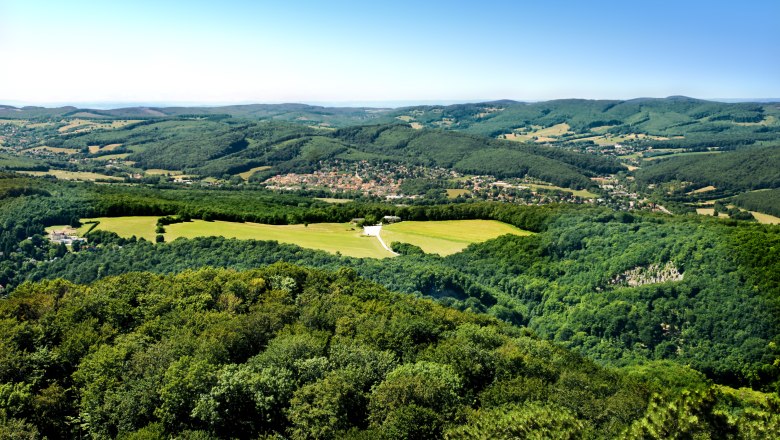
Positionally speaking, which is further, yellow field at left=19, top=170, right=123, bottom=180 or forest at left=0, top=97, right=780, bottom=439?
yellow field at left=19, top=170, right=123, bottom=180

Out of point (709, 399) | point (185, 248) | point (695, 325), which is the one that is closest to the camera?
point (709, 399)

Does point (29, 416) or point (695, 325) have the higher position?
point (29, 416)

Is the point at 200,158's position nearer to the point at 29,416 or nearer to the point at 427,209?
the point at 427,209

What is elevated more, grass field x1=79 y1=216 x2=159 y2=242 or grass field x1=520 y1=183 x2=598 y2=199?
grass field x1=79 y1=216 x2=159 y2=242

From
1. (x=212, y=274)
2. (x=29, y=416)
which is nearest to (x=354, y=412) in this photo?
(x=29, y=416)

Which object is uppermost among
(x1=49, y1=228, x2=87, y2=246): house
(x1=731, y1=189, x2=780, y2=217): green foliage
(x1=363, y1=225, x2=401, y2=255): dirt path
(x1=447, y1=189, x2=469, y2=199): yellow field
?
(x1=49, y1=228, x2=87, y2=246): house

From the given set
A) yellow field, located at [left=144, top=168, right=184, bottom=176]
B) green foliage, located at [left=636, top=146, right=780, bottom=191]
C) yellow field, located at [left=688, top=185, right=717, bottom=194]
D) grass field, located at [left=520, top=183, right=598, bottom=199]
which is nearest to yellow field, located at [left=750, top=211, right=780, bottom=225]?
yellow field, located at [left=688, top=185, right=717, bottom=194]

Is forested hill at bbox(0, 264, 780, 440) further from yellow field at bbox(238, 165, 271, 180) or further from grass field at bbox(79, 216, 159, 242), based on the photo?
yellow field at bbox(238, 165, 271, 180)
